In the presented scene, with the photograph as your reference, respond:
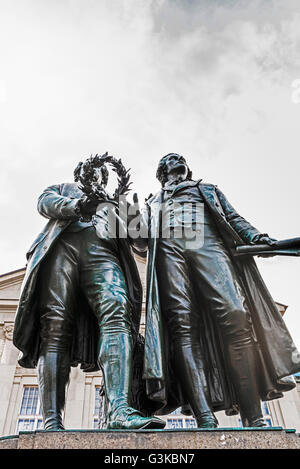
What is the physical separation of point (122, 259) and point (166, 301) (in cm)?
73

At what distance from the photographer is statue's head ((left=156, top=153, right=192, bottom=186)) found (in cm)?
584

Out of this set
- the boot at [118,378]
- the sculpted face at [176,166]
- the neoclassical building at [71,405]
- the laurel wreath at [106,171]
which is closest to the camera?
the boot at [118,378]

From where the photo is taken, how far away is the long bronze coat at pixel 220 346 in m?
4.10

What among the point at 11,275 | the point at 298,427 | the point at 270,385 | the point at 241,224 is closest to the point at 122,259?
the point at 241,224

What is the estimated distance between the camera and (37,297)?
4.50 metres

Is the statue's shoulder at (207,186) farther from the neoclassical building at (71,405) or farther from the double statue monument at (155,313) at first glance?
the neoclassical building at (71,405)

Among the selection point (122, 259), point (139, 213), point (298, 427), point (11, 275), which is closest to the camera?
point (122, 259)

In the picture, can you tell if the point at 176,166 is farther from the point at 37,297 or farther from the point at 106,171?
the point at 37,297

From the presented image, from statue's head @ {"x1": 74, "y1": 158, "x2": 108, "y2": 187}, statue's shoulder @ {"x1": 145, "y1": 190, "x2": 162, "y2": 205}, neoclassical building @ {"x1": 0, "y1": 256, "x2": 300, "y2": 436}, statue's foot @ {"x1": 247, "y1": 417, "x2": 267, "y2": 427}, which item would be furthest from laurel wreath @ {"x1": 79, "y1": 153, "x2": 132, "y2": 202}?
neoclassical building @ {"x1": 0, "y1": 256, "x2": 300, "y2": 436}

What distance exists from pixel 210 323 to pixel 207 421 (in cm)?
100

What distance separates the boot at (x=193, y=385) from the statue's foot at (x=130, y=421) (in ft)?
2.25

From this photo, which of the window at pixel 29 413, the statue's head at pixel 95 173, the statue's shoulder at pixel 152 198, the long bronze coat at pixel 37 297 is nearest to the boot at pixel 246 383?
the long bronze coat at pixel 37 297
